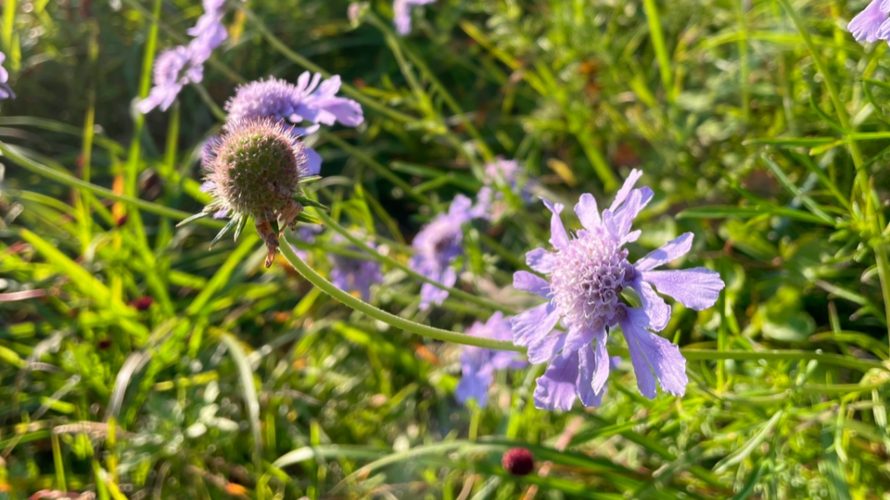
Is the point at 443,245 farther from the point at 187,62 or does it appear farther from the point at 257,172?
the point at 257,172

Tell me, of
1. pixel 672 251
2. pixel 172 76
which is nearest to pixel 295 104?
pixel 172 76

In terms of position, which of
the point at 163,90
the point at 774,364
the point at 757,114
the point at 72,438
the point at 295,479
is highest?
the point at 163,90

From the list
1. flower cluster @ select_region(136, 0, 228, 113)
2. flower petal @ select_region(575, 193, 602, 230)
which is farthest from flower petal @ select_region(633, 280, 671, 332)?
flower cluster @ select_region(136, 0, 228, 113)

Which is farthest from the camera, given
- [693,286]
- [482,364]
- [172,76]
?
[482,364]

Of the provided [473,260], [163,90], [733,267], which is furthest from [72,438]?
[733,267]

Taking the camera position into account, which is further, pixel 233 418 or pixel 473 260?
pixel 233 418

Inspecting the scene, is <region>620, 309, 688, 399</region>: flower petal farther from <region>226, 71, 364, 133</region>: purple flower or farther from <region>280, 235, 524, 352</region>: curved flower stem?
<region>226, 71, 364, 133</region>: purple flower

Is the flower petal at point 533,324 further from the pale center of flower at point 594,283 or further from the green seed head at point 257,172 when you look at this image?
the green seed head at point 257,172

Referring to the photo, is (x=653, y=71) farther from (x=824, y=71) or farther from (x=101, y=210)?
(x=101, y=210)
